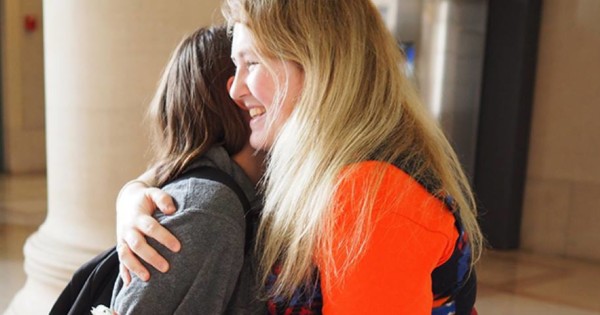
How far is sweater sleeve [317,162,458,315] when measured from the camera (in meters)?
1.50

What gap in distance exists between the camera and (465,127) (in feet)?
26.9

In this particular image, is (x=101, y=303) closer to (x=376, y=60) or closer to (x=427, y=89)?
(x=376, y=60)

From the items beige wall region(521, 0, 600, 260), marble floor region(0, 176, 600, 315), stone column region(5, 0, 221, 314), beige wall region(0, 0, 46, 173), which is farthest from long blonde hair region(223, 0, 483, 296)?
beige wall region(0, 0, 46, 173)

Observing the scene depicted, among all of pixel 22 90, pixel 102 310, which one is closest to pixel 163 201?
pixel 102 310

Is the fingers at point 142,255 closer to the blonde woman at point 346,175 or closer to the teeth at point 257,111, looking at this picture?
the blonde woman at point 346,175

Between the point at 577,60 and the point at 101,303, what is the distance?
264 inches

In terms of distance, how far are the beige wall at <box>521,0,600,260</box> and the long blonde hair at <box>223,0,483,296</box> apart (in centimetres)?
Answer: 645

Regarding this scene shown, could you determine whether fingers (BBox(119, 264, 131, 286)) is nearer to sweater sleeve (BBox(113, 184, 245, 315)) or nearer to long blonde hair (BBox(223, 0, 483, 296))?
sweater sleeve (BBox(113, 184, 245, 315))

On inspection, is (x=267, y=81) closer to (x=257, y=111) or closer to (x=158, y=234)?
(x=257, y=111)

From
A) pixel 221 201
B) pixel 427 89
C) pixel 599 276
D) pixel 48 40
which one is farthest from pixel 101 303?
pixel 427 89

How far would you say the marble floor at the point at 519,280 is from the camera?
605 centimetres

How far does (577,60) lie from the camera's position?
768 centimetres

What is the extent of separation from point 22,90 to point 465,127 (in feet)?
25.9

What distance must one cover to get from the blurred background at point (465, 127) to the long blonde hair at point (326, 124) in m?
2.75
